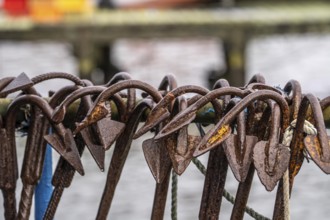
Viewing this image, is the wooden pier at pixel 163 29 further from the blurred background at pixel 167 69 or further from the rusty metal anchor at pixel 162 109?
the rusty metal anchor at pixel 162 109

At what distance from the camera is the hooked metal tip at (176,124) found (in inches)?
63.2

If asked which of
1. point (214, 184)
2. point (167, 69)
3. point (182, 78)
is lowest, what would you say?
point (214, 184)

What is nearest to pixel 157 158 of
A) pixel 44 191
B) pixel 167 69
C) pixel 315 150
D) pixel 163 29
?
pixel 315 150

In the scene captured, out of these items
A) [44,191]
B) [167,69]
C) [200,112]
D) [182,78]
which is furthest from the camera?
[167,69]

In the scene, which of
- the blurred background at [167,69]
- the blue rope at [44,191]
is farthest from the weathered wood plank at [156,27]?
the blue rope at [44,191]

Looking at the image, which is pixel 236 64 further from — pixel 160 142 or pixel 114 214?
pixel 160 142

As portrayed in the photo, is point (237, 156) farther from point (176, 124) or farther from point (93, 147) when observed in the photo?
point (93, 147)

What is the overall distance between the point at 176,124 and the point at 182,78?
17.0m

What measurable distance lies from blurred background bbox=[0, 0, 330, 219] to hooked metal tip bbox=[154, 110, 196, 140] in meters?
2.55

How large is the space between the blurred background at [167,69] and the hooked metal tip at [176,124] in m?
2.55

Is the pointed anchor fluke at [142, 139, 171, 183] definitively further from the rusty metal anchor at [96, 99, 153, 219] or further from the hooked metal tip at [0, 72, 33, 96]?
the hooked metal tip at [0, 72, 33, 96]

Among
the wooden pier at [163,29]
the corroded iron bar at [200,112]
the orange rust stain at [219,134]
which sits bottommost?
the orange rust stain at [219,134]

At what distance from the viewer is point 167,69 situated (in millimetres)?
20750

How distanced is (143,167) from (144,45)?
1549cm
